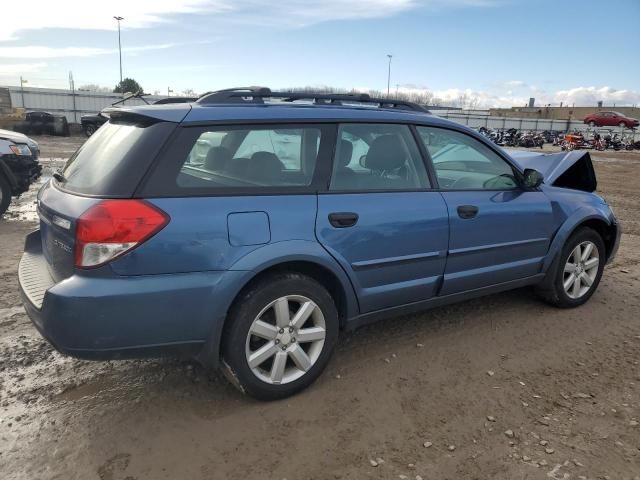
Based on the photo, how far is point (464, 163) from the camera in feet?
13.1

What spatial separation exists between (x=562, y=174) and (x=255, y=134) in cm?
306

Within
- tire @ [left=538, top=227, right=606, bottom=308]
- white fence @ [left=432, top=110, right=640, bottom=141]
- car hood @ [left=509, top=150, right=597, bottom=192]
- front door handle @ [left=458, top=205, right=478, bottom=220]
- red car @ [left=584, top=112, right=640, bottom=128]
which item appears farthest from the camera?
white fence @ [left=432, top=110, right=640, bottom=141]

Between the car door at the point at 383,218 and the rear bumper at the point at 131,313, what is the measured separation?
0.77 meters

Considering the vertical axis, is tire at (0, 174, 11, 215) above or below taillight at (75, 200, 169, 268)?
below

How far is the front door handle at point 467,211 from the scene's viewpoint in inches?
141

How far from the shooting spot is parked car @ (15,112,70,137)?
27531mm

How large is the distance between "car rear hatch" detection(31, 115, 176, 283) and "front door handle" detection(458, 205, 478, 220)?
6.54 ft

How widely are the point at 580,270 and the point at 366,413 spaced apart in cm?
271

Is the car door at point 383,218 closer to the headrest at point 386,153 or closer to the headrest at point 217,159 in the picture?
the headrest at point 386,153

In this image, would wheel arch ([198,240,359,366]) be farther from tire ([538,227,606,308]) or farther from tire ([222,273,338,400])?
tire ([538,227,606,308])

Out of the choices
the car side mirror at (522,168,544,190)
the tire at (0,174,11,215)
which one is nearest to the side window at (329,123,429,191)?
the car side mirror at (522,168,544,190)

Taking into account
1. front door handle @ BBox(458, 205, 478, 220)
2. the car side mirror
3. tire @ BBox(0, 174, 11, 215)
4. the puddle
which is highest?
the car side mirror

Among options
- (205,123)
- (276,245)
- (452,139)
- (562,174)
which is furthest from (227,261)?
(562,174)

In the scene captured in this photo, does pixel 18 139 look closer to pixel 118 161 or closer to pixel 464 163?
pixel 118 161
